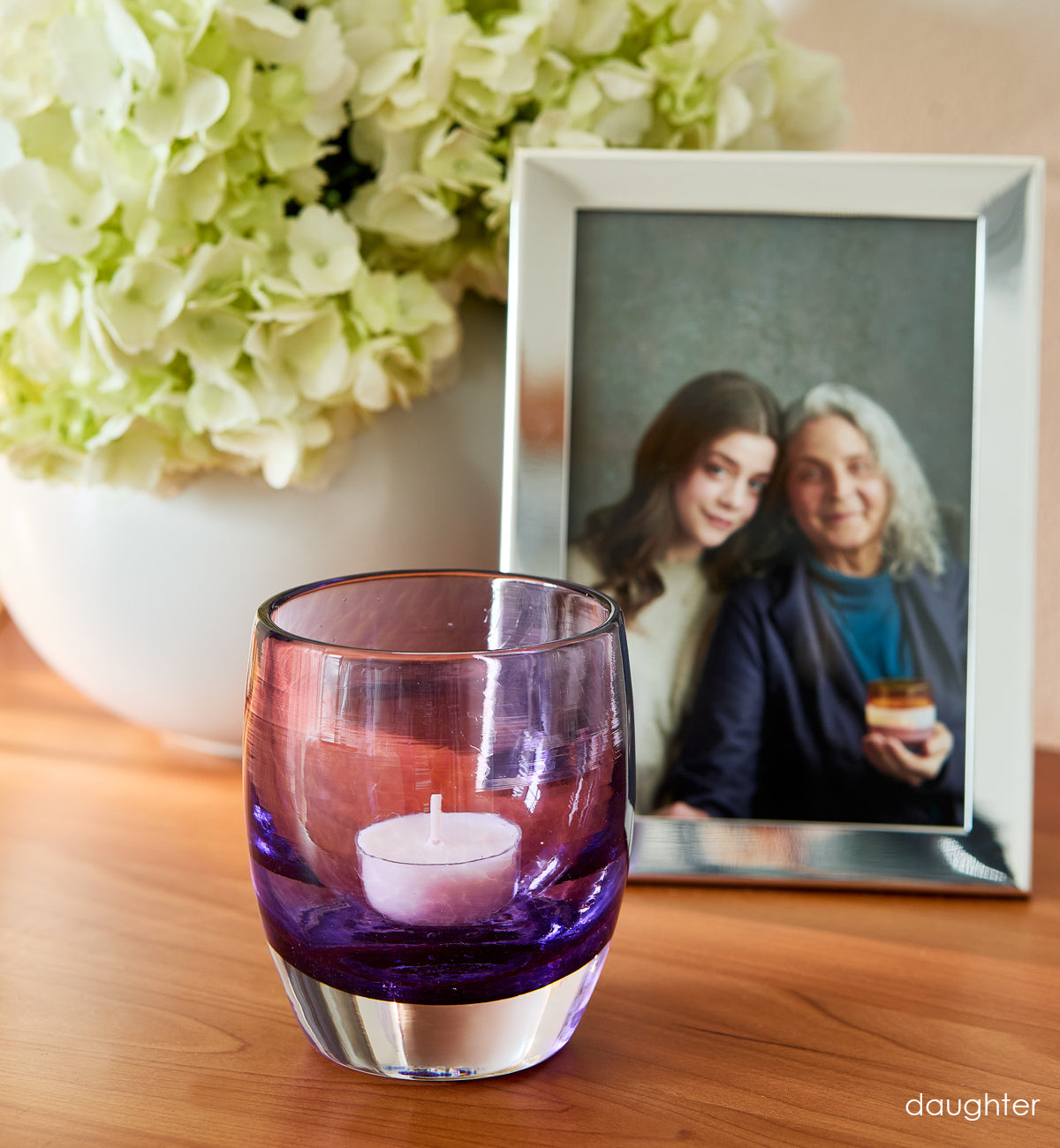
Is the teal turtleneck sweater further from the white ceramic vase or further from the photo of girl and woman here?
the white ceramic vase

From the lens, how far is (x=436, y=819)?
0.34m

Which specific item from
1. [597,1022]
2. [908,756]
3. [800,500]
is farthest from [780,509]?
[597,1022]

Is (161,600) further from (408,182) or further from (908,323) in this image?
(908,323)

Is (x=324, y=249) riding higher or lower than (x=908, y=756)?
higher

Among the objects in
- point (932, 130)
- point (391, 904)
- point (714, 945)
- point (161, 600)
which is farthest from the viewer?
point (932, 130)

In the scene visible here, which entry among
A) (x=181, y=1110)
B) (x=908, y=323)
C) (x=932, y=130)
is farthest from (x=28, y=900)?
(x=932, y=130)

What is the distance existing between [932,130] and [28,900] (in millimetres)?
679

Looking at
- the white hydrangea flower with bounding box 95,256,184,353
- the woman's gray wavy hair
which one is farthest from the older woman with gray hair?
the white hydrangea flower with bounding box 95,256,184,353

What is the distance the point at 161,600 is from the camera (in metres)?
0.59

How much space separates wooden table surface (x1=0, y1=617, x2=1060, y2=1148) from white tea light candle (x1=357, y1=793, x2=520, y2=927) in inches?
2.7

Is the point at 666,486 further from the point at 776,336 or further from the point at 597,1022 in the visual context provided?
the point at 597,1022

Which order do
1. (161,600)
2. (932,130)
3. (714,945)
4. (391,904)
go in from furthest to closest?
(932,130) → (161,600) → (714,945) → (391,904)

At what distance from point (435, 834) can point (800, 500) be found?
25 cm

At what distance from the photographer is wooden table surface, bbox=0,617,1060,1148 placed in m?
0.36
